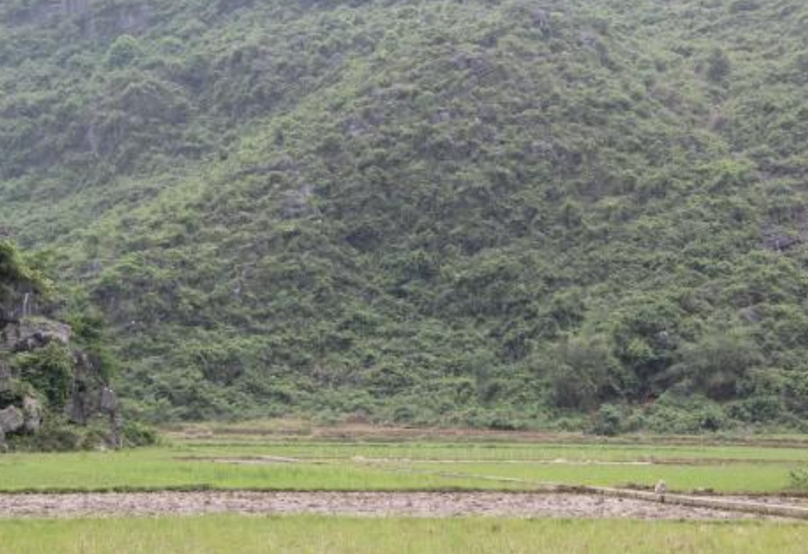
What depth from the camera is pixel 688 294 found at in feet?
251

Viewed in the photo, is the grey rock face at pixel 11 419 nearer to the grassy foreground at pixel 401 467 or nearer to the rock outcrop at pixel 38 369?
the rock outcrop at pixel 38 369

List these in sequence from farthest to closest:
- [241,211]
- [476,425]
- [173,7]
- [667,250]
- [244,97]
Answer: [173,7], [244,97], [241,211], [667,250], [476,425]

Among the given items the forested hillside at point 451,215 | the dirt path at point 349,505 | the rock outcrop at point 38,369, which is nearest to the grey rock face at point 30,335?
the rock outcrop at point 38,369

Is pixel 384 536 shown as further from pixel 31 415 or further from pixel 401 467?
pixel 31 415

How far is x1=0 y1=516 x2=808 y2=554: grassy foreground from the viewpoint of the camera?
61.9 feet

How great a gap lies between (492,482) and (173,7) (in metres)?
121

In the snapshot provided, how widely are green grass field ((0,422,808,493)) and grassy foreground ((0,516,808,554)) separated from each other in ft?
26.0

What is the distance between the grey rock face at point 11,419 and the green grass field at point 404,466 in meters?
2.56

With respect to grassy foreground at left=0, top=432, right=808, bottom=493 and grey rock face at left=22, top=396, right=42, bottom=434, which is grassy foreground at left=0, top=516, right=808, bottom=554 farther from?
grey rock face at left=22, top=396, right=42, bottom=434

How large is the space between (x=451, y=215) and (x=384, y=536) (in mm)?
69112

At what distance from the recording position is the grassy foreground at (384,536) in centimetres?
1886

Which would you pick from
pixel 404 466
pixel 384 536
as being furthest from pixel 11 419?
pixel 384 536

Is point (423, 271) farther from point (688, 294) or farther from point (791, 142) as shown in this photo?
point (791, 142)

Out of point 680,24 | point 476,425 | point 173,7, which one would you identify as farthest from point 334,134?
point 173,7
